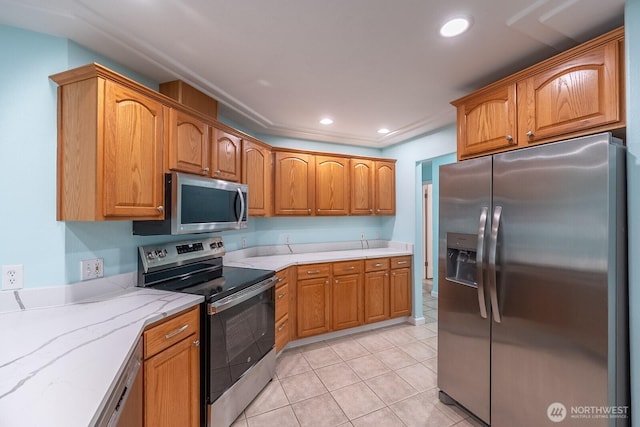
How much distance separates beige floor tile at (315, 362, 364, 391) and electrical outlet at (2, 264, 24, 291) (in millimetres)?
2150

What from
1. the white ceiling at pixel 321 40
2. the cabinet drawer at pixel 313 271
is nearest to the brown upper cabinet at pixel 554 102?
the white ceiling at pixel 321 40

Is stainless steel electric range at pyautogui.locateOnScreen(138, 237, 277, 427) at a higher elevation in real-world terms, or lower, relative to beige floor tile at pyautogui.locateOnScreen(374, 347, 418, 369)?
higher

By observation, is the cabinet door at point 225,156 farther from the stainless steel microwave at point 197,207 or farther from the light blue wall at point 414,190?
the light blue wall at point 414,190

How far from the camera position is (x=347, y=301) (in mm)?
3223

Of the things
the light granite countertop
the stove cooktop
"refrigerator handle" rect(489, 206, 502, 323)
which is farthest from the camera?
the stove cooktop

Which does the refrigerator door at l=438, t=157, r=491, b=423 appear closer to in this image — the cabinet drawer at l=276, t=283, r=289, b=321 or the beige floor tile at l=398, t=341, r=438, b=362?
the beige floor tile at l=398, t=341, r=438, b=362

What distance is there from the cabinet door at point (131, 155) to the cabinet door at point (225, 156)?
49 centimetres

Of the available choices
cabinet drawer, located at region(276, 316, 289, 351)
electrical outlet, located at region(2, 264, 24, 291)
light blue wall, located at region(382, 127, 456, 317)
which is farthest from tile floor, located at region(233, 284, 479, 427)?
electrical outlet, located at region(2, 264, 24, 291)

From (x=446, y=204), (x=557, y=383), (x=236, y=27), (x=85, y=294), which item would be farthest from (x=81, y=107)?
(x=557, y=383)

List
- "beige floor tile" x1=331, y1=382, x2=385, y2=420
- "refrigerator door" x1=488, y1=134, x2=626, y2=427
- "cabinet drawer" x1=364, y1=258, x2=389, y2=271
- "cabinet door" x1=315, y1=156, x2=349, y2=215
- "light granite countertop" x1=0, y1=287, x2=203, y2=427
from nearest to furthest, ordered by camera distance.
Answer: "light granite countertop" x1=0, y1=287, x2=203, y2=427 < "refrigerator door" x1=488, y1=134, x2=626, y2=427 < "beige floor tile" x1=331, y1=382, x2=385, y2=420 < "cabinet drawer" x1=364, y1=258, x2=389, y2=271 < "cabinet door" x1=315, y1=156, x2=349, y2=215

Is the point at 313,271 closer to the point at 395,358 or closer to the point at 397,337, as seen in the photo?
the point at 395,358

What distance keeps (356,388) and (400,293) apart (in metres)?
1.55

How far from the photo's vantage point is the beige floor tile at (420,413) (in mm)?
1871

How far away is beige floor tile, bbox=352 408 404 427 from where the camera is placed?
1860 mm
